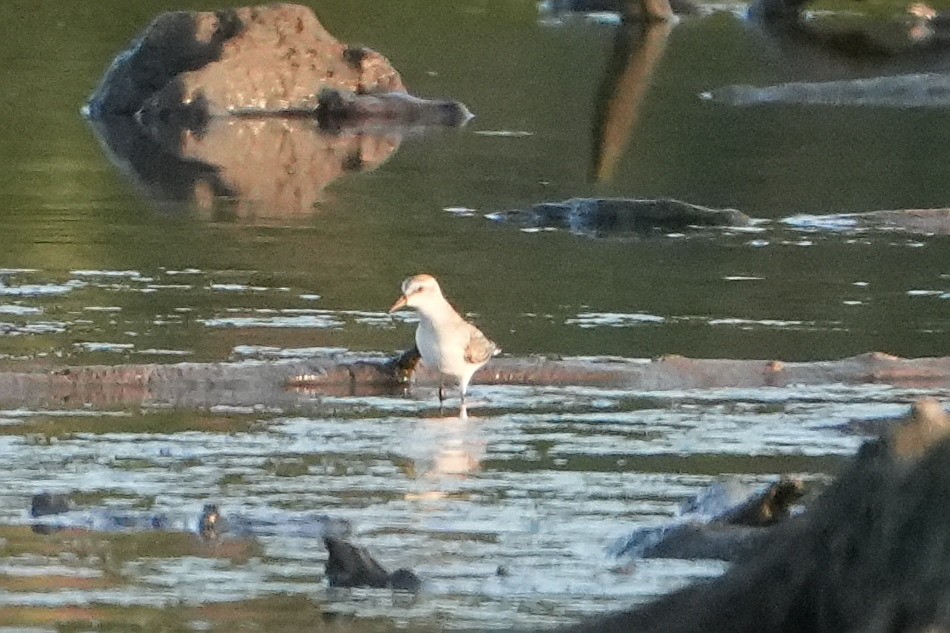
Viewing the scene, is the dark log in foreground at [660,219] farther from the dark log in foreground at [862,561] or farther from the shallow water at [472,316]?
the dark log in foreground at [862,561]

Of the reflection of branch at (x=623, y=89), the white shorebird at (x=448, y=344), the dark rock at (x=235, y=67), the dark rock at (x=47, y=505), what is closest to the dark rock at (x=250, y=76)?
the dark rock at (x=235, y=67)

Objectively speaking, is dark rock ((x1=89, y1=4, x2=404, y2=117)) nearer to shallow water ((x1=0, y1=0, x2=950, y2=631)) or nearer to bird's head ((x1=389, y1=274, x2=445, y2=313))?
shallow water ((x1=0, y1=0, x2=950, y2=631))

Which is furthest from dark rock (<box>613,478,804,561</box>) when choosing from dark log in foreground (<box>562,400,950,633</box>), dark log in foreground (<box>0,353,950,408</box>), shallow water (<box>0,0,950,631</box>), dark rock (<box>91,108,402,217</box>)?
dark rock (<box>91,108,402,217</box>)

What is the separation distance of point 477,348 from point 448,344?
131 millimetres

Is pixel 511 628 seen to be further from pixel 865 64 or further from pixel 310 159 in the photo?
pixel 865 64

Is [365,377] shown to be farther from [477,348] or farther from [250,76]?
[250,76]

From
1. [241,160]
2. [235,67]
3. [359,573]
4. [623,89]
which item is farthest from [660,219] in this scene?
[623,89]

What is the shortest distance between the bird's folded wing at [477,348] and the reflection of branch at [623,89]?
29.4 feet

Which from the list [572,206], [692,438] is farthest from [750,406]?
[572,206]

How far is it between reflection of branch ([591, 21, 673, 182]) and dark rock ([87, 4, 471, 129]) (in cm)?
150

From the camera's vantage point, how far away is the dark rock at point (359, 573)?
7597 millimetres

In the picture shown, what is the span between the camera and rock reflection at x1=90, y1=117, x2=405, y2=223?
60.4ft

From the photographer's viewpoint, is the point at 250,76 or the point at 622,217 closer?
the point at 622,217

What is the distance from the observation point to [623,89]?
89.6 ft
